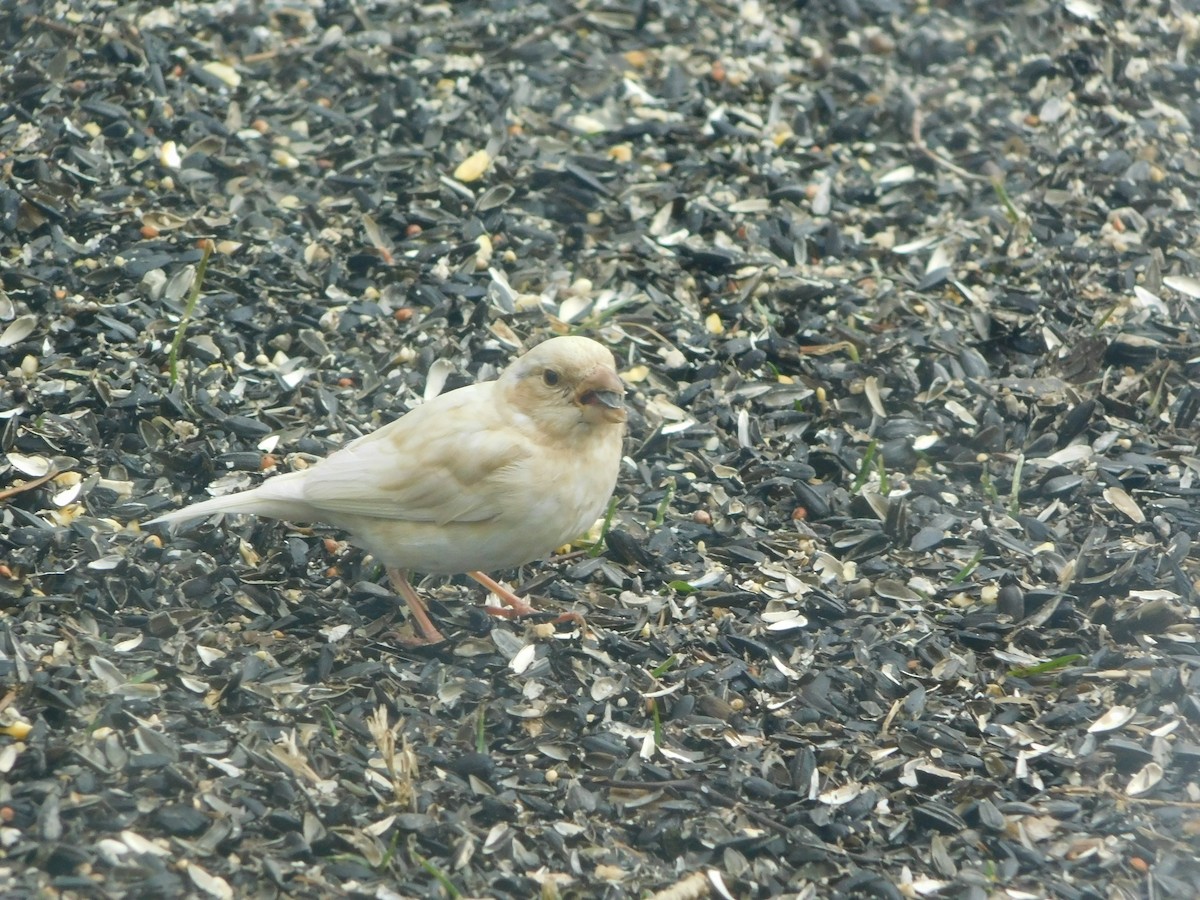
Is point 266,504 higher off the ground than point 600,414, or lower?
lower

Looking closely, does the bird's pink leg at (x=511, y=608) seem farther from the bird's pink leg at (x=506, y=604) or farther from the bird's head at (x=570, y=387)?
the bird's head at (x=570, y=387)

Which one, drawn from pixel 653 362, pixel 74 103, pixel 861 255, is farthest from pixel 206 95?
pixel 861 255

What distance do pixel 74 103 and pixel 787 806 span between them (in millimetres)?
4310

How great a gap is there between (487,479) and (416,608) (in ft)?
1.82

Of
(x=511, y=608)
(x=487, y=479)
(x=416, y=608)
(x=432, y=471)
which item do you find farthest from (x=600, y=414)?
(x=416, y=608)

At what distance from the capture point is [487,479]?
13.7 feet

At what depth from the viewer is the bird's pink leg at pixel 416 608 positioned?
4.42 meters

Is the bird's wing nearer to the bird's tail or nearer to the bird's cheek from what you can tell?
the bird's tail

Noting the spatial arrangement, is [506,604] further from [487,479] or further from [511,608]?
[487,479]

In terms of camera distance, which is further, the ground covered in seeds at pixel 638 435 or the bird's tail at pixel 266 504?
the bird's tail at pixel 266 504

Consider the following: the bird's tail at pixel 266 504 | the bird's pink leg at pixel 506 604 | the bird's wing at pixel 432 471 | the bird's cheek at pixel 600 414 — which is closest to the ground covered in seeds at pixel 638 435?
the bird's pink leg at pixel 506 604

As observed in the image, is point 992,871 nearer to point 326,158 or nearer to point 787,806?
point 787,806

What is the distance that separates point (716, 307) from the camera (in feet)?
19.0

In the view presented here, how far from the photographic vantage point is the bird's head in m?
4.21
